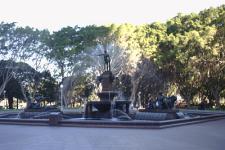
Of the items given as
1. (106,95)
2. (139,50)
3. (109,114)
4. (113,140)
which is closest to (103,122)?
(109,114)

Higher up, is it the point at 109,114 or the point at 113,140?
the point at 109,114

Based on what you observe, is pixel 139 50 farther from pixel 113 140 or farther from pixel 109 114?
pixel 113 140

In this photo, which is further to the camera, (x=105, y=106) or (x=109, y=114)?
(x=109, y=114)

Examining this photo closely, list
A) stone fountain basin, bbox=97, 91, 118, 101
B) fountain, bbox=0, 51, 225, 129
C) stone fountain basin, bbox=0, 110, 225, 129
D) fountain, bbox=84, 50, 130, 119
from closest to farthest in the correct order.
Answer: stone fountain basin, bbox=0, 110, 225, 129
fountain, bbox=0, 51, 225, 129
fountain, bbox=84, 50, 130, 119
stone fountain basin, bbox=97, 91, 118, 101

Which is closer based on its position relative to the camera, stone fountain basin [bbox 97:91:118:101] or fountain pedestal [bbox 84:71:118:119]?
fountain pedestal [bbox 84:71:118:119]

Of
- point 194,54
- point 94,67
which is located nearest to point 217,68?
point 194,54

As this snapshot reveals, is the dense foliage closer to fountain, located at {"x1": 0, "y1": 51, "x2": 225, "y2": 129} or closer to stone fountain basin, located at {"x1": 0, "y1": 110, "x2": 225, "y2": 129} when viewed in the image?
fountain, located at {"x1": 0, "y1": 51, "x2": 225, "y2": 129}

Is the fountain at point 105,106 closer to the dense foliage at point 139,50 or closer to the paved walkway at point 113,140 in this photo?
the paved walkway at point 113,140

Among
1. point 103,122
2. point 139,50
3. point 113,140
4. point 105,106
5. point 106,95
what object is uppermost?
point 139,50

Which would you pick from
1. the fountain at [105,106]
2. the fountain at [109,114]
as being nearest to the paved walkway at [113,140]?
the fountain at [109,114]

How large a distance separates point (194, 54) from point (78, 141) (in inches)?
1248

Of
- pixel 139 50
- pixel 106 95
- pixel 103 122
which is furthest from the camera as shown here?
pixel 139 50

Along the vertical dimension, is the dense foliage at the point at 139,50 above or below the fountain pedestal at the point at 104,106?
above

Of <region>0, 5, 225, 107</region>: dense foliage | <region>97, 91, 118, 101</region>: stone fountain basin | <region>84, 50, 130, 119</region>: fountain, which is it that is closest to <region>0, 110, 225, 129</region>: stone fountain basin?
<region>84, 50, 130, 119</region>: fountain
